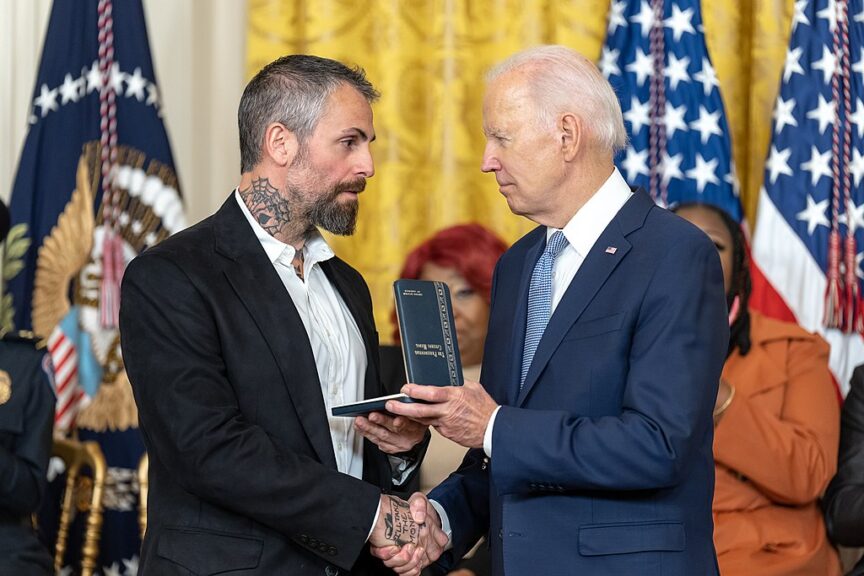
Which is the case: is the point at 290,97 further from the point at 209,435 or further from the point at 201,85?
the point at 201,85

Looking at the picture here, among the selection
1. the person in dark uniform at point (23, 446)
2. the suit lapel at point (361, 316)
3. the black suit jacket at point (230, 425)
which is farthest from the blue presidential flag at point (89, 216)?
the black suit jacket at point (230, 425)

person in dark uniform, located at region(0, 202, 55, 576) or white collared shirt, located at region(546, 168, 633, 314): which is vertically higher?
white collared shirt, located at region(546, 168, 633, 314)

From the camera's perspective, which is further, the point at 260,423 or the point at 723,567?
the point at 723,567

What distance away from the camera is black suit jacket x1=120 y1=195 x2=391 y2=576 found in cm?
237

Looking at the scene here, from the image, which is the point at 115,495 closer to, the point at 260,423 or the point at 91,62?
the point at 91,62

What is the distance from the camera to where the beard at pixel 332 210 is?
2.70m

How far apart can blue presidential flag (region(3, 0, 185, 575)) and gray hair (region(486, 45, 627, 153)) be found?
7.30 ft

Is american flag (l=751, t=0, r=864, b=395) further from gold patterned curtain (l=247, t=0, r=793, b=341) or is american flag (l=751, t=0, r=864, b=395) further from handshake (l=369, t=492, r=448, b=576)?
handshake (l=369, t=492, r=448, b=576)

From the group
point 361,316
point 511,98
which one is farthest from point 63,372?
point 511,98

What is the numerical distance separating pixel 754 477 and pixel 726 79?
6.77 feet

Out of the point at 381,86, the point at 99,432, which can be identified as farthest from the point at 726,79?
the point at 99,432

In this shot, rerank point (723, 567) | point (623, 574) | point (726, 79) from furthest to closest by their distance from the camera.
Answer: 1. point (726, 79)
2. point (723, 567)
3. point (623, 574)

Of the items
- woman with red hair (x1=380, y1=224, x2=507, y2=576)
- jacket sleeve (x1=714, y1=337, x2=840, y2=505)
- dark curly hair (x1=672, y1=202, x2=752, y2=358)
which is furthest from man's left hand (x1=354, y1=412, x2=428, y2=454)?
dark curly hair (x1=672, y1=202, x2=752, y2=358)

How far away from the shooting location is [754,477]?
12.5 feet
